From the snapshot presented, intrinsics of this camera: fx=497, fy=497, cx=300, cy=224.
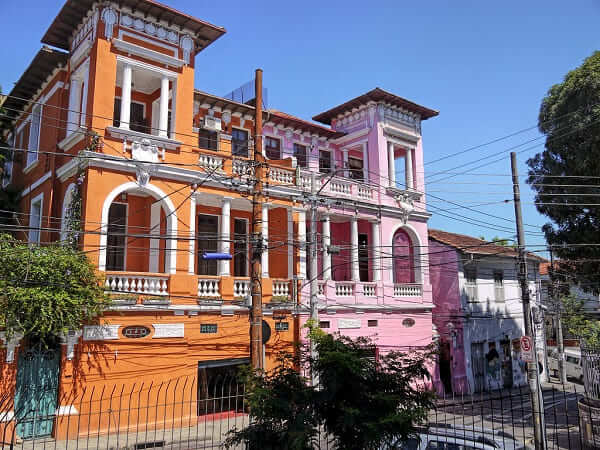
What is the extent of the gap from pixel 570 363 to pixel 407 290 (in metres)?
16.4

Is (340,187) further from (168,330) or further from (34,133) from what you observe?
(34,133)

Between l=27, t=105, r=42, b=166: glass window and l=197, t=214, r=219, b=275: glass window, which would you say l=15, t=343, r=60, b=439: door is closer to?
l=197, t=214, r=219, b=275: glass window

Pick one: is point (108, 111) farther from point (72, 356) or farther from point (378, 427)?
point (378, 427)

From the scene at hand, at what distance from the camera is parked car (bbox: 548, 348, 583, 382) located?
3138 centimetres

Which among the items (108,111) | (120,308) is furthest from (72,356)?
(108,111)

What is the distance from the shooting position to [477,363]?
88.2 feet

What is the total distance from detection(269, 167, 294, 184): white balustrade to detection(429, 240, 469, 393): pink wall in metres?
9.26

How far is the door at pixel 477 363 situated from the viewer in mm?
26005

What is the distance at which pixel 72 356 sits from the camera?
1389 centimetres

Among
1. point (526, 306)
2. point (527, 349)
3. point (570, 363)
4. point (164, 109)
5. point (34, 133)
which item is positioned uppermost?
point (34, 133)

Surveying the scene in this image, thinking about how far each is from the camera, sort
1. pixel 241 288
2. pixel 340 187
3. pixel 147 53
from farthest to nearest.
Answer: pixel 340 187 → pixel 241 288 → pixel 147 53

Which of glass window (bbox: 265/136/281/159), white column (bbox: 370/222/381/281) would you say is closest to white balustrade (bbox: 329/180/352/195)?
white column (bbox: 370/222/381/281)

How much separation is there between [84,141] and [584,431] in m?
16.1

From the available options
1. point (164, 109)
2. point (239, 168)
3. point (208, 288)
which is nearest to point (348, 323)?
point (208, 288)
